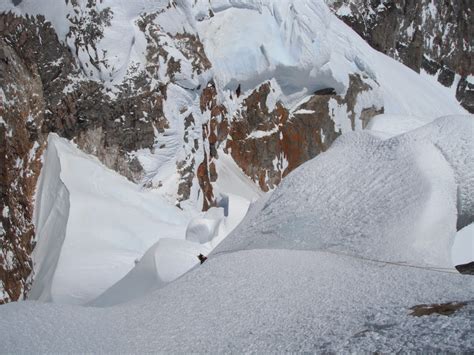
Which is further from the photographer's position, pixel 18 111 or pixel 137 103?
pixel 137 103

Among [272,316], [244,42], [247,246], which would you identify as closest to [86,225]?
[247,246]

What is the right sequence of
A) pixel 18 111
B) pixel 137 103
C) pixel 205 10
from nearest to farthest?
1. pixel 18 111
2. pixel 137 103
3. pixel 205 10

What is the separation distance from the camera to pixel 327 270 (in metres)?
3.14

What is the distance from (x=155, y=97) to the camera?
8680 mm

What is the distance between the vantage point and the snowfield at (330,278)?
2.37 metres

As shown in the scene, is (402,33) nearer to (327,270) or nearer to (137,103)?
(137,103)

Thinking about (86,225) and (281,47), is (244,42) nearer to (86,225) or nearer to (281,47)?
(281,47)

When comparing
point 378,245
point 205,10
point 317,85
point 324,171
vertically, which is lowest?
point 378,245

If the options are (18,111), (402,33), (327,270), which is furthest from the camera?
(402,33)

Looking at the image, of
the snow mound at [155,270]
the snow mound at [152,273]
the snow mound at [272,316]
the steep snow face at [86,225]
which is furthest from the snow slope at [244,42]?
the snow mound at [272,316]

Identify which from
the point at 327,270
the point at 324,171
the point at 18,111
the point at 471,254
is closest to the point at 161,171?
the point at 18,111

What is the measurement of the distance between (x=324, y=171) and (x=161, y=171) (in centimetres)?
455

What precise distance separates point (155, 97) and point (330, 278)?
244 inches

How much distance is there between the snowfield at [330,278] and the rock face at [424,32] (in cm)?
1569
